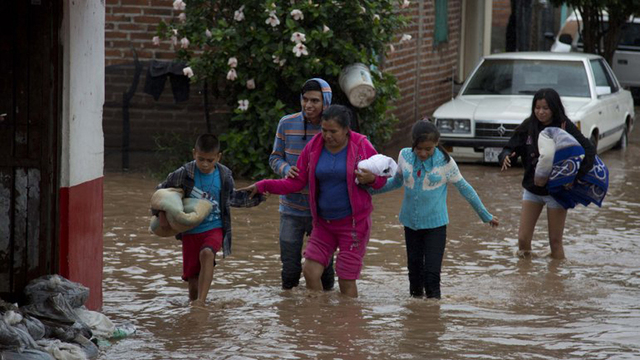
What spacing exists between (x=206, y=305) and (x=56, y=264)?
1.22 metres

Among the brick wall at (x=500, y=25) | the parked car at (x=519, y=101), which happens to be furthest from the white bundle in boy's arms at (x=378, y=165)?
the brick wall at (x=500, y=25)

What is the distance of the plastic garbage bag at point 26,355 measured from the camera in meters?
6.13

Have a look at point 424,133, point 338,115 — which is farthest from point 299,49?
point 338,115

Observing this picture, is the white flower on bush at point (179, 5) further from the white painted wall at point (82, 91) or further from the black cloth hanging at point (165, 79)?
the white painted wall at point (82, 91)

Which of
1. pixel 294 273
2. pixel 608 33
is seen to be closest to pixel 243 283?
pixel 294 273

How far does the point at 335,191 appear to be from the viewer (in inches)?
313

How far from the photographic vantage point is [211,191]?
25.8 feet

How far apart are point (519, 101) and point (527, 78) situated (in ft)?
2.39

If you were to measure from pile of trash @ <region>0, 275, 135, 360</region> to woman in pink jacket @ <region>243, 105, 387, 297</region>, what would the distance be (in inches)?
55.7

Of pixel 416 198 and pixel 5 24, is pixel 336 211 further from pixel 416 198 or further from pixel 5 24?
pixel 5 24

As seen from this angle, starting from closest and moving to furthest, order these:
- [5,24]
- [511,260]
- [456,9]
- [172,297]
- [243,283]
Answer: [5,24], [172,297], [243,283], [511,260], [456,9]

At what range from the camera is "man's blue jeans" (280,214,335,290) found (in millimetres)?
8375

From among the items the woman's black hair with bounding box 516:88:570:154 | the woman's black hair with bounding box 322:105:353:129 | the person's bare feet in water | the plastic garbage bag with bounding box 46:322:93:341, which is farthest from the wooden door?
the woman's black hair with bounding box 516:88:570:154

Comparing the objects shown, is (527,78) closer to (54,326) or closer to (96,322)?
(96,322)
